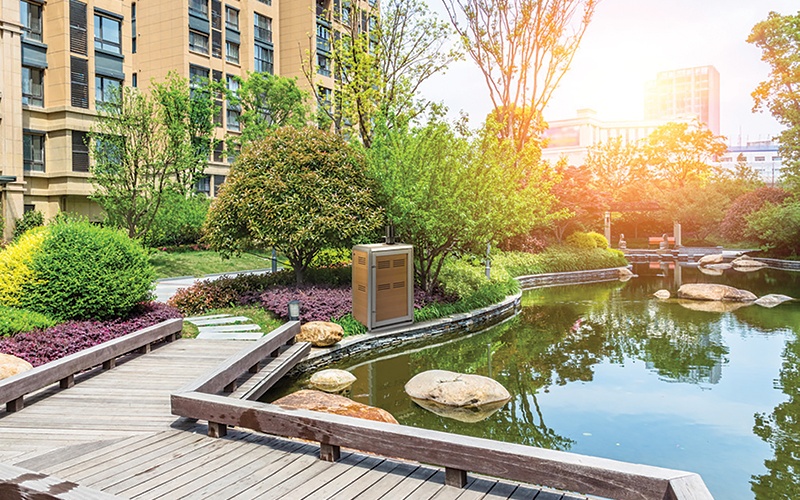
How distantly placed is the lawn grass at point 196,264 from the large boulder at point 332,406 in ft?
43.9

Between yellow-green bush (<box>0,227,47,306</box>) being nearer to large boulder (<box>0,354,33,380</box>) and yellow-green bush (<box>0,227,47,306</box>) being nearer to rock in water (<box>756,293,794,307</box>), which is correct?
large boulder (<box>0,354,33,380</box>)

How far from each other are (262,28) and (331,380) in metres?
37.8

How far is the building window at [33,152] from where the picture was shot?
2723 cm

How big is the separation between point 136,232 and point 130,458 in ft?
61.0

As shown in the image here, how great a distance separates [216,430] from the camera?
5.78 meters

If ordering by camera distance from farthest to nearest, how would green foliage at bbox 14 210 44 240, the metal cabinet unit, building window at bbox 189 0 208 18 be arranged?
building window at bbox 189 0 208 18 → green foliage at bbox 14 210 44 240 → the metal cabinet unit

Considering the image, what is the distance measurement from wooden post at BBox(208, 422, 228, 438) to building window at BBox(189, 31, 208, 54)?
3567 cm

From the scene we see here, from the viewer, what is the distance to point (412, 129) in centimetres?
1532

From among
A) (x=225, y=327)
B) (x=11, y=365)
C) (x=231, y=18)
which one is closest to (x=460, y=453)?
(x=11, y=365)

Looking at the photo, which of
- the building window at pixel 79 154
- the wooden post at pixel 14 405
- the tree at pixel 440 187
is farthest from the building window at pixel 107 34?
the wooden post at pixel 14 405

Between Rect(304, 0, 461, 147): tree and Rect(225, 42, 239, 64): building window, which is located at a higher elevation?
Rect(225, 42, 239, 64): building window

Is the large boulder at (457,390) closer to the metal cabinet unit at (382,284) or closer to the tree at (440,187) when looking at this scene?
the metal cabinet unit at (382,284)

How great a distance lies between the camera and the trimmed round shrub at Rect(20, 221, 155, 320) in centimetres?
939

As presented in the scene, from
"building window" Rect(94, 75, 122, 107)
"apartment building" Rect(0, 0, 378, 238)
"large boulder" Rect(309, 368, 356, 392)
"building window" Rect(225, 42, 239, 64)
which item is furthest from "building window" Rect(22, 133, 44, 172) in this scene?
"large boulder" Rect(309, 368, 356, 392)
